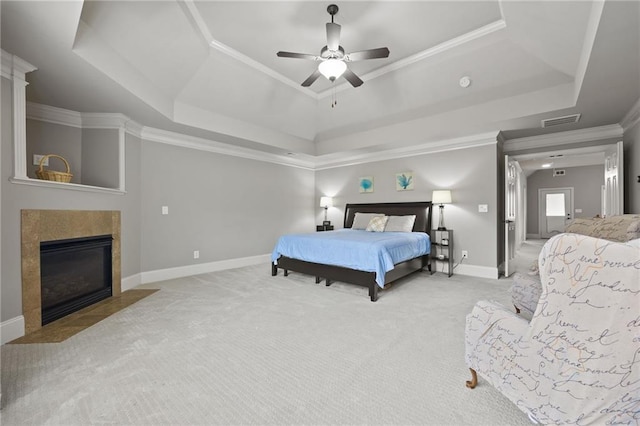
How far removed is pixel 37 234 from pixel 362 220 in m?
4.84

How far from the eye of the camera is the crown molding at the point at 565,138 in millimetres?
4348

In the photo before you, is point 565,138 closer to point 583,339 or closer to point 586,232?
point 586,232

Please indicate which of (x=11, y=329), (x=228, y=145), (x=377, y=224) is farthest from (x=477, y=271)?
(x=11, y=329)

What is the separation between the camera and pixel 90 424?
1.45 metres

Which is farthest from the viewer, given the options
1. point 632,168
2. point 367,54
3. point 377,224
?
point 377,224

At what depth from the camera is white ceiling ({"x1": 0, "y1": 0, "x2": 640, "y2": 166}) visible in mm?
2420

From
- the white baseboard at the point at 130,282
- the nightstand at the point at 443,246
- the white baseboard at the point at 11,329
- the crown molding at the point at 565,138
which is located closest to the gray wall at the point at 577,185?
the crown molding at the point at 565,138

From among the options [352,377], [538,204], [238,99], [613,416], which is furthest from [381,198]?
[538,204]

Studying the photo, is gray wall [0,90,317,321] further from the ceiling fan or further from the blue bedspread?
the ceiling fan

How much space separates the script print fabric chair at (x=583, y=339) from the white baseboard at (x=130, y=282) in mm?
4605

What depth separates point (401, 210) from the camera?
5.58 metres

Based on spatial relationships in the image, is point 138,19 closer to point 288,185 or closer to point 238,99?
point 238,99

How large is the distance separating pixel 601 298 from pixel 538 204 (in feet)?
40.5

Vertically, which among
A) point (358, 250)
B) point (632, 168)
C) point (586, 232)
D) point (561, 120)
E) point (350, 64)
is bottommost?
point (358, 250)
